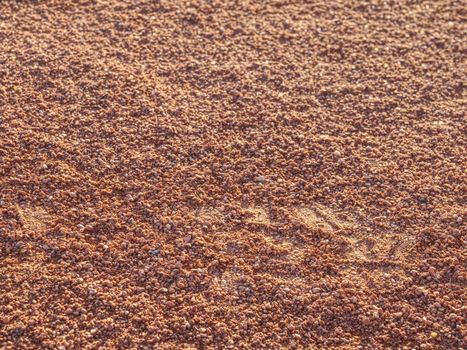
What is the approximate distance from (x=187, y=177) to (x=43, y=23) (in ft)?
5.12

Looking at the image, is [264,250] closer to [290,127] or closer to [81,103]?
[290,127]

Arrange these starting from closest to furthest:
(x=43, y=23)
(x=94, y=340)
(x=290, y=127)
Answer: (x=94, y=340)
(x=290, y=127)
(x=43, y=23)

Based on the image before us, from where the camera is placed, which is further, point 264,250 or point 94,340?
point 264,250

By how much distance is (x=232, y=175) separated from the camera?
3742 mm

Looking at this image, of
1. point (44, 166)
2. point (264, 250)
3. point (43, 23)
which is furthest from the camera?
point (43, 23)

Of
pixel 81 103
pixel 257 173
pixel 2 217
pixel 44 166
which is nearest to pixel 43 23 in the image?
pixel 81 103

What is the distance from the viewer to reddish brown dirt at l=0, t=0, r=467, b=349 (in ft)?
10.7

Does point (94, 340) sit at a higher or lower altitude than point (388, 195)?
lower

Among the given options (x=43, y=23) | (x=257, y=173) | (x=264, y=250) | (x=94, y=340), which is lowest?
(x=94, y=340)

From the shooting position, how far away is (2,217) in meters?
3.51

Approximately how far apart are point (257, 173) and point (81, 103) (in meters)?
1.10

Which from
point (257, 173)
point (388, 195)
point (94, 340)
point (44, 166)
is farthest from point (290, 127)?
point (94, 340)

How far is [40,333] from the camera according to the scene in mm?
3148

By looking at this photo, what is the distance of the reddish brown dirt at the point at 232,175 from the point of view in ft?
10.7
